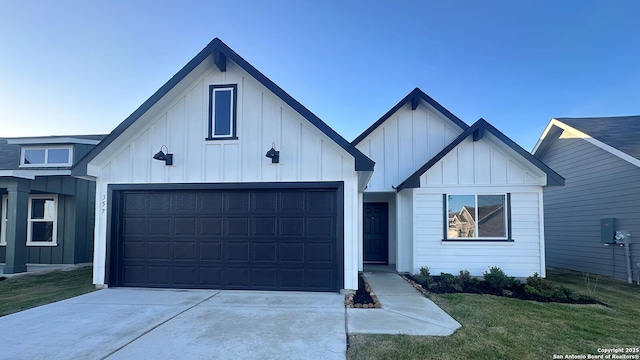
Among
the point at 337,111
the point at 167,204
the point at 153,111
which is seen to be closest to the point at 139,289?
the point at 167,204

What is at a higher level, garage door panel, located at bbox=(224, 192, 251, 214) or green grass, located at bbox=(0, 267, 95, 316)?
garage door panel, located at bbox=(224, 192, 251, 214)

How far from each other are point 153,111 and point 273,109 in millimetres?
2843

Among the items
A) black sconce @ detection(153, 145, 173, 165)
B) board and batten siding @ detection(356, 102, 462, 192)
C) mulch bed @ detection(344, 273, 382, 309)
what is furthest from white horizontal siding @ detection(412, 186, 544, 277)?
black sconce @ detection(153, 145, 173, 165)

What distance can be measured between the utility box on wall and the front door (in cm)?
658

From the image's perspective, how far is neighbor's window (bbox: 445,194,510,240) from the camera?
9562 mm

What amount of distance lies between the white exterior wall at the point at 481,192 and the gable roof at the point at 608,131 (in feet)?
10.8

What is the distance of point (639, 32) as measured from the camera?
13.9 metres

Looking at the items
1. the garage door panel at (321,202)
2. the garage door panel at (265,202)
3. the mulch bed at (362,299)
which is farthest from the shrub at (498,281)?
the garage door panel at (265,202)

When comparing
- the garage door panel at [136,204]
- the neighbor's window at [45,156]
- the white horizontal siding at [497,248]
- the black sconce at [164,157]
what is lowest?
the white horizontal siding at [497,248]

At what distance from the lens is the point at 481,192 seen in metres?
9.59

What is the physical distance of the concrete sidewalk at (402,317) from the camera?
513 cm

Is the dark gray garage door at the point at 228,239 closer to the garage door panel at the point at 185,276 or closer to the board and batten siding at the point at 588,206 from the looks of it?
the garage door panel at the point at 185,276

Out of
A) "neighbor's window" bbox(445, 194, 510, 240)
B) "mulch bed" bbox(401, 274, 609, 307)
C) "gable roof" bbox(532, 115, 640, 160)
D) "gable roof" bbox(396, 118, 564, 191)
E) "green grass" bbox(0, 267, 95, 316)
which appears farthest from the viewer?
"gable roof" bbox(532, 115, 640, 160)

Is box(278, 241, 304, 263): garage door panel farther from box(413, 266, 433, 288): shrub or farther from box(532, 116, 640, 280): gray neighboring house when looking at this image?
box(532, 116, 640, 280): gray neighboring house
